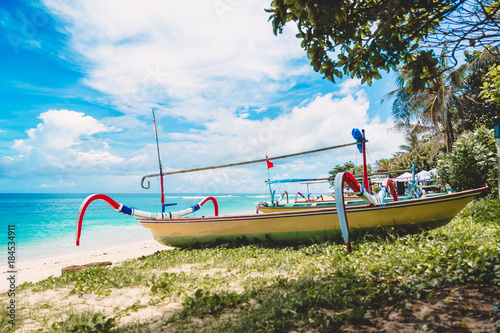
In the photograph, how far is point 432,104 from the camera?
18906mm

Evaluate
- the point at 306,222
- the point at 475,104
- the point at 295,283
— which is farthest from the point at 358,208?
the point at 475,104

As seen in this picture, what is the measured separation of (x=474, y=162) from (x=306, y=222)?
7.76 metres

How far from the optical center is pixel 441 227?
7680 mm

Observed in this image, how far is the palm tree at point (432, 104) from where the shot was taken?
17781 millimetres

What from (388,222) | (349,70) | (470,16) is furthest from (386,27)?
(388,222)

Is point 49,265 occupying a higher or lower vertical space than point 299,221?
lower

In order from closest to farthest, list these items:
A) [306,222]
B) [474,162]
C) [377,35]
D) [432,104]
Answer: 1. [377,35]
2. [306,222]
3. [474,162]
4. [432,104]

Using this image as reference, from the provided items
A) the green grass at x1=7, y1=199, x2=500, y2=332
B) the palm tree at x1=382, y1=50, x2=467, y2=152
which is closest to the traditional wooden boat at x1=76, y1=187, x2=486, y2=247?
the green grass at x1=7, y1=199, x2=500, y2=332

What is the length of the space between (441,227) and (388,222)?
1.80m

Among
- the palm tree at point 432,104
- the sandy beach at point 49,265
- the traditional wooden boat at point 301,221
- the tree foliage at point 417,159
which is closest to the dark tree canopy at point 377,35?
the traditional wooden boat at point 301,221

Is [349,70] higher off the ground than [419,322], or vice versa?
[349,70]

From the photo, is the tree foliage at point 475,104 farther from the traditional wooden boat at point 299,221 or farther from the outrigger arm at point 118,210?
the outrigger arm at point 118,210

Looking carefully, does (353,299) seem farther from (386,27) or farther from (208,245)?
(208,245)

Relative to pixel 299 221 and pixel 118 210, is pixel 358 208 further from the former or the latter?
pixel 118 210
